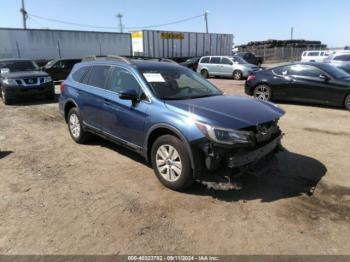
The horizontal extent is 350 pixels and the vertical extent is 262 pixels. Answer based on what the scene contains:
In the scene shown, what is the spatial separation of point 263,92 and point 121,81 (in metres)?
7.19

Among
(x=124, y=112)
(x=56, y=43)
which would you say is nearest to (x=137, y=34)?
(x=56, y=43)

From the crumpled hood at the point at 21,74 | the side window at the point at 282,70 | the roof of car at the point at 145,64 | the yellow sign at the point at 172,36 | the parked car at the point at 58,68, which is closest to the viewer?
the roof of car at the point at 145,64

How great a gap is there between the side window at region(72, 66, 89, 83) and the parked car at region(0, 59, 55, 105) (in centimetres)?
594

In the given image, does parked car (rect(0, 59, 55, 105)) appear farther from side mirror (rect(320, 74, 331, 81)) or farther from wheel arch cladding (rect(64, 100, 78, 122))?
side mirror (rect(320, 74, 331, 81))

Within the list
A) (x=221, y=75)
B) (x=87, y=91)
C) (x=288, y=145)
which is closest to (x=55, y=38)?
(x=221, y=75)

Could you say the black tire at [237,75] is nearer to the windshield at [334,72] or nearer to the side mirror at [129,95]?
the windshield at [334,72]

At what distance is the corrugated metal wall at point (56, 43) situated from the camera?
23.1 m

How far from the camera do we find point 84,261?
303 cm

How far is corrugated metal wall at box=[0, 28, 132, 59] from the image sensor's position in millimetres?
23062

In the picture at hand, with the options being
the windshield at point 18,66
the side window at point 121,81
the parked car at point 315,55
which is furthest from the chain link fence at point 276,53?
the side window at point 121,81

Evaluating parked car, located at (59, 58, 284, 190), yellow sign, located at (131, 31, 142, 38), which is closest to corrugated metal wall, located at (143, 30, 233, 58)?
yellow sign, located at (131, 31, 142, 38)

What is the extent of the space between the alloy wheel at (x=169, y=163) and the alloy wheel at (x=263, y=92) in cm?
763

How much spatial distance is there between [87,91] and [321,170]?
4.14m

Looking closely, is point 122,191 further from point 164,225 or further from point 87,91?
point 87,91
